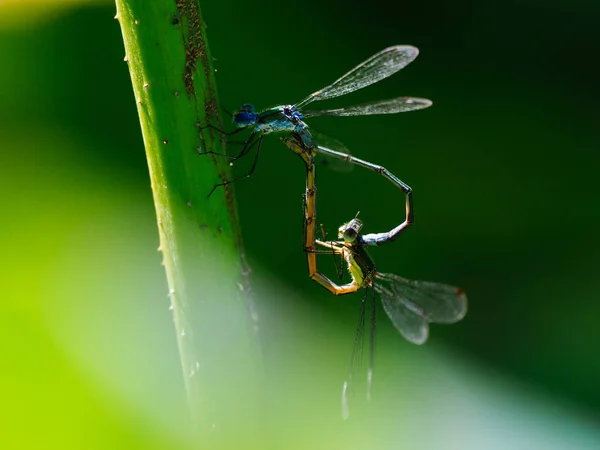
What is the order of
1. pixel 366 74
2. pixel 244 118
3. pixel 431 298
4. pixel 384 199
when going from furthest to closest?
pixel 384 199
pixel 431 298
pixel 366 74
pixel 244 118

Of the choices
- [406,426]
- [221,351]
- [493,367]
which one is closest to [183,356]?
[221,351]

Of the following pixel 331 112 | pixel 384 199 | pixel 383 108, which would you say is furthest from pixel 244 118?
pixel 384 199

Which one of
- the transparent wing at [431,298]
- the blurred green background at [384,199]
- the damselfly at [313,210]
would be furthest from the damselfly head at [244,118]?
the transparent wing at [431,298]

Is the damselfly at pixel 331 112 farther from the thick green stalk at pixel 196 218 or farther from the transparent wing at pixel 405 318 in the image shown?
the transparent wing at pixel 405 318

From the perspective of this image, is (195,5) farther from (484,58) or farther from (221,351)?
(484,58)

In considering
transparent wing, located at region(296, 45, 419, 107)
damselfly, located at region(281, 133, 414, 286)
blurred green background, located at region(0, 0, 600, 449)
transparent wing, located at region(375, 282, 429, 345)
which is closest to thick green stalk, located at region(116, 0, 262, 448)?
blurred green background, located at region(0, 0, 600, 449)

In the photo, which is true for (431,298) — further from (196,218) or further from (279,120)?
(196,218)

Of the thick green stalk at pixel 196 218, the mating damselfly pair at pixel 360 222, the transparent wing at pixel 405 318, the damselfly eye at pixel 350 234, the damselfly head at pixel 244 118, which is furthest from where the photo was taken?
the transparent wing at pixel 405 318
